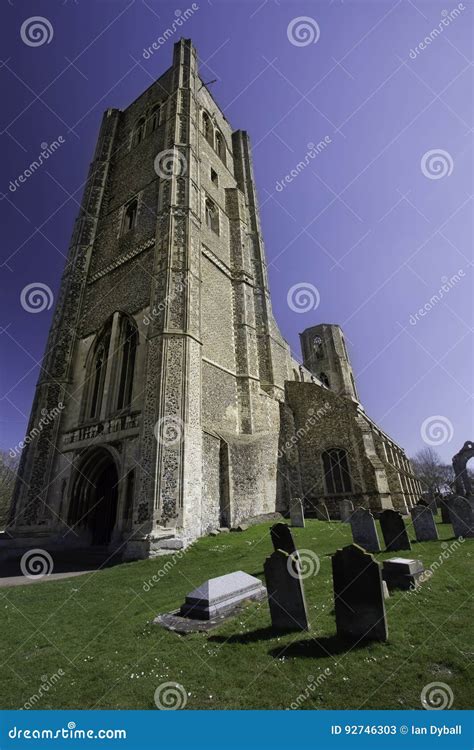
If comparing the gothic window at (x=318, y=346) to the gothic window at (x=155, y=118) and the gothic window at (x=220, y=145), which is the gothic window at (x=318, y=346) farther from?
the gothic window at (x=155, y=118)

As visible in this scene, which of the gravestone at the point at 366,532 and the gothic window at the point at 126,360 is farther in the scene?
the gothic window at the point at 126,360

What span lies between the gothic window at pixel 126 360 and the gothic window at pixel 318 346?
3154 centimetres

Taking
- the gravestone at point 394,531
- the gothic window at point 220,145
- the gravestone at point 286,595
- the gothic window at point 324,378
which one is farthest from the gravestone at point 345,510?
the gothic window at point 324,378

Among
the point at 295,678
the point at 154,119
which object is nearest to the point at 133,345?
the point at 295,678

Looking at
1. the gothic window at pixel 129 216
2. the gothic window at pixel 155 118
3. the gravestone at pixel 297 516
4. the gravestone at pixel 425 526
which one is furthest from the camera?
the gothic window at pixel 155 118

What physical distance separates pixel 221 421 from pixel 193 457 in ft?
10.3

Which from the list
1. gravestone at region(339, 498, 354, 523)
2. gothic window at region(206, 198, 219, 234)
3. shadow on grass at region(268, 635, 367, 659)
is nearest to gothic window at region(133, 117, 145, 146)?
gothic window at region(206, 198, 219, 234)

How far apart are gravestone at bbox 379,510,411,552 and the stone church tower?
529cm

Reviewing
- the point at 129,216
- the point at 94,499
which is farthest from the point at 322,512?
the point at 129,216

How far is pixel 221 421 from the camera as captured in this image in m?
13.6

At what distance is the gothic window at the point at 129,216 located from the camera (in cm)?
1827

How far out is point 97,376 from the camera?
14.9 meters

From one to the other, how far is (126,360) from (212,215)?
35.2 ft

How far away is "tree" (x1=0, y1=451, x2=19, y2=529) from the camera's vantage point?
33.2 meters
